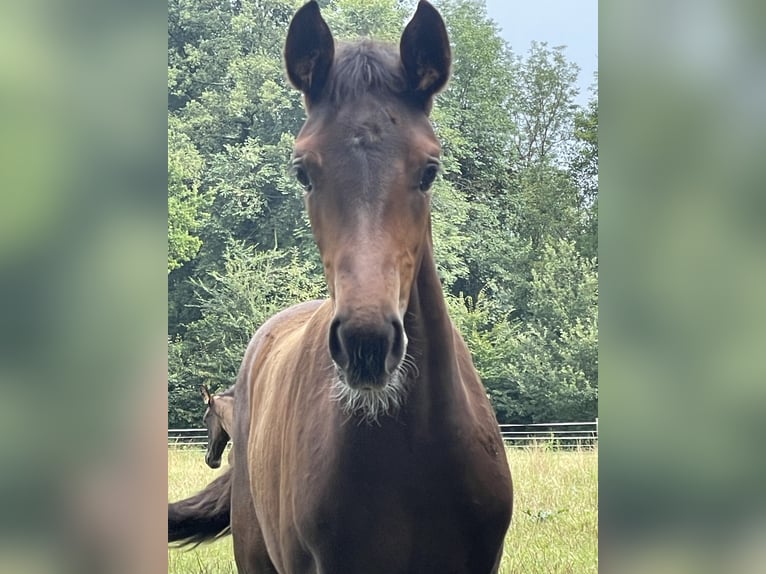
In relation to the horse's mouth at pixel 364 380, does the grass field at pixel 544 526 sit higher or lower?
lower

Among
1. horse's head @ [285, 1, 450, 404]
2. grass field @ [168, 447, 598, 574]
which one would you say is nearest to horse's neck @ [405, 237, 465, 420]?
horse's head @ [285, 1, 450, 404]

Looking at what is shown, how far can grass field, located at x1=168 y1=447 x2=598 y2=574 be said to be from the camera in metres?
4.71

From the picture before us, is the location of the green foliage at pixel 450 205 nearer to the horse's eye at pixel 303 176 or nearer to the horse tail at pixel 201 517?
the horse tail at pixel 201 517

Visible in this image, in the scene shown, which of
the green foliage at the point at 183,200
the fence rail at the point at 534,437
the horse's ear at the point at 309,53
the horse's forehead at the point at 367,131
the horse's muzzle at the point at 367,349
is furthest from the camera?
the green foliage at the point at 183,200

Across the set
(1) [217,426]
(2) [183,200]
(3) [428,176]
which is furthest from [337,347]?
(2) [183,200]

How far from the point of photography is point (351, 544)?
2.31 metres

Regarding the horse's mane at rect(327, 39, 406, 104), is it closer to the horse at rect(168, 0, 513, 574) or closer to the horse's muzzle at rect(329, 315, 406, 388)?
the horse at rect(168, 0, 513, 574)

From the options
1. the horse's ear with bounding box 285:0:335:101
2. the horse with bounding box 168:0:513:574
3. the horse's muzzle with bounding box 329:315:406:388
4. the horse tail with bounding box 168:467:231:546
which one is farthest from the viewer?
the horse tail with bounding box 168:467:231:546

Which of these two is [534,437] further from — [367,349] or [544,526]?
[367,349]

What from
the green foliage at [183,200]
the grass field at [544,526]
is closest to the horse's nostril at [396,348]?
the grass field at [544,526]

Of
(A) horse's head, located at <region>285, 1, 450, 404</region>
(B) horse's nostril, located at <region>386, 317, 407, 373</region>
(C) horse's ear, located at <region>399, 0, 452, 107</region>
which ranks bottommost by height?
(B) horse's nostril, located at <region>386, 317, 407, 373</region>

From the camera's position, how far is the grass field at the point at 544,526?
15.4 feet

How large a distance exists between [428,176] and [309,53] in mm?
541
